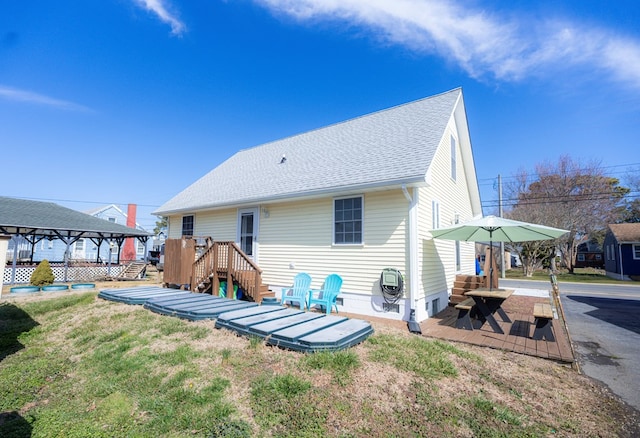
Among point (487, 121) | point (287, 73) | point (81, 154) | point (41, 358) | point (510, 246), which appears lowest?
point (41, 358)

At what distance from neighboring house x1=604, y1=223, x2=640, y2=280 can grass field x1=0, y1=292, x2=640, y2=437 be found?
1158 inches

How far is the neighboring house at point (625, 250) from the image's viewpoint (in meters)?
24.0

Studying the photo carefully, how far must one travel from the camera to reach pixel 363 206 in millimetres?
7723

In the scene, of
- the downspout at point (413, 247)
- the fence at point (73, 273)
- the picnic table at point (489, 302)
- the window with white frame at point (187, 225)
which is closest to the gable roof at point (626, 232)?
the picnic table at point (489, 302)

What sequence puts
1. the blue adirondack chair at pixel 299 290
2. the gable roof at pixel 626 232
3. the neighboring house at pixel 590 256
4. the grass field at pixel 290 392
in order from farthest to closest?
the neighboring house at pixel 590 256 → the gable roof at pixel 626 232 → the blue adirondack chair at pixel 299 290 → the grass field at pixel 290 392

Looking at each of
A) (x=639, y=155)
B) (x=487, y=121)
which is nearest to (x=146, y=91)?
(x=487, y=121)

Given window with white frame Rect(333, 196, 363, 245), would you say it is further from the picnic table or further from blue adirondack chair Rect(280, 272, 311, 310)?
the picnic table

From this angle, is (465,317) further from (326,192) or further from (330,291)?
(326,192)

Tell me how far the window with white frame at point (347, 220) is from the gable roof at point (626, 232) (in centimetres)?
2897

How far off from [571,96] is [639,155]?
68.9ft

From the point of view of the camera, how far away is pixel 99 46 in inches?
440

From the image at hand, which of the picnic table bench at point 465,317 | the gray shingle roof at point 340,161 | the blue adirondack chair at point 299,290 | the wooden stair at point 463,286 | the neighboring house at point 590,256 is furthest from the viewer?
the neighboring house at point 590,256

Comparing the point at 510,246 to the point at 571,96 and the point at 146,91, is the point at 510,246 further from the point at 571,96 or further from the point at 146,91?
the point at 146,91

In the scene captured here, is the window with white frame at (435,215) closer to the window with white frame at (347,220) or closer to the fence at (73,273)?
the window with white frame at (347,220)
